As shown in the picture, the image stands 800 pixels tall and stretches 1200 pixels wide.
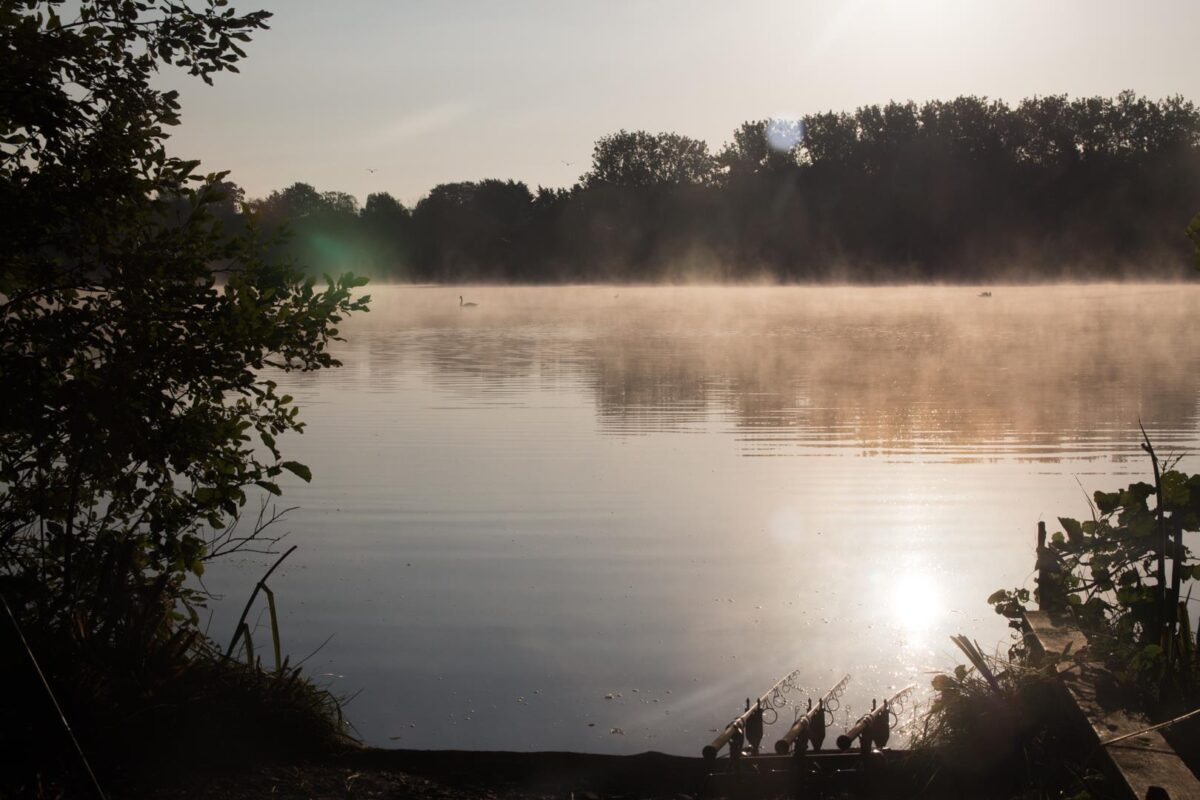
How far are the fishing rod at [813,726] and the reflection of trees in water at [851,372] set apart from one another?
30.6ft

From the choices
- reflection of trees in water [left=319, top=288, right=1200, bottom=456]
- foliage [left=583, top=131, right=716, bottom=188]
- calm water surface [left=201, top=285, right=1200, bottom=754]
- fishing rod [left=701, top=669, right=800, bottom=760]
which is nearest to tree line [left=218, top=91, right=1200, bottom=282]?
foliage [left=583, top=131, right=716, bottom=188]

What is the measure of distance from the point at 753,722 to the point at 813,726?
1.03ft

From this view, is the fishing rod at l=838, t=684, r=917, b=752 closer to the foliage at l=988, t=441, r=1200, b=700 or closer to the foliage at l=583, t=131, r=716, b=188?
the foliage at l=988, t=441, r=1200, b=700

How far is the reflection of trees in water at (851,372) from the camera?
61.1 feet

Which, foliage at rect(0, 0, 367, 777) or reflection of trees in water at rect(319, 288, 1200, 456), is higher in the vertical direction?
foliage at rect(0, 0, 367, 777)

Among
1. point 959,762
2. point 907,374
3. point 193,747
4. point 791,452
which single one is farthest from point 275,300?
point 907,374

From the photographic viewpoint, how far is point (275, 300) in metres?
5.79

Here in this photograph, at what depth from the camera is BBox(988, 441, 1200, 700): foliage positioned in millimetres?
5516

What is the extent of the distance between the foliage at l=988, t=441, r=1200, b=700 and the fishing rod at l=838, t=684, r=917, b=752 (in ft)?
2.38

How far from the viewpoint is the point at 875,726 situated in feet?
20.0

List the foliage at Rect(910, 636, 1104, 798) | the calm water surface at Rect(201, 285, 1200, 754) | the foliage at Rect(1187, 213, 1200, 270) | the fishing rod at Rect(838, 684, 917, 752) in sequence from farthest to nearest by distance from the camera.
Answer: the calm water surface at Rect(201, 285, 1200, 754) → the fishing rod at Rect(838, 684, 917, 752) → the foliage at Rect(1187, 213, 1200, 270) → the foliage at Rect(910, 636, 1104, 798)

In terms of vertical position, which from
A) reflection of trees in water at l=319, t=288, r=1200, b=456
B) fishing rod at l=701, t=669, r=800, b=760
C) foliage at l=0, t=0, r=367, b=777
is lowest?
fishing rod at l=701, t=669, r=800, b=760

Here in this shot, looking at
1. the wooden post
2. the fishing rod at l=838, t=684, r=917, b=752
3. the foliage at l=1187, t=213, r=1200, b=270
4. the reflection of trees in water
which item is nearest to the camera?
the foliage at l=1187, t=213, r=1200, b=270

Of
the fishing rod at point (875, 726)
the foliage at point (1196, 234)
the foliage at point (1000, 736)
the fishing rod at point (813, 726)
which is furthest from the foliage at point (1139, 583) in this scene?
the fishing rod at point (813, 726)
